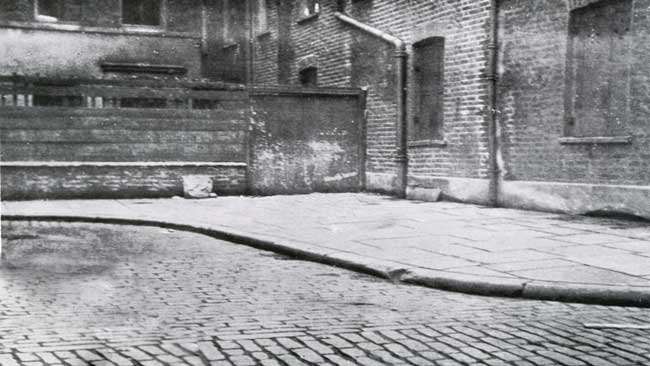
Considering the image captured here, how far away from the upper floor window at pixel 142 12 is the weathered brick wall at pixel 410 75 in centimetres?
461

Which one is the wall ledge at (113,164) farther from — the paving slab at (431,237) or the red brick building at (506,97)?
the red brick building at (506,97)

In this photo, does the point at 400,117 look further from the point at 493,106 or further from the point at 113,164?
the point at 113,164

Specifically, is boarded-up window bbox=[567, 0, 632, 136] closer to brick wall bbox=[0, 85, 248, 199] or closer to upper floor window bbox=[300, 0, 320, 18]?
brick wall bbox=[0, 85, 248, 199]

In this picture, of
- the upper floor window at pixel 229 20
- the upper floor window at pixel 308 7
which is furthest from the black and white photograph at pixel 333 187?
the upper floor window at pixel 229 20

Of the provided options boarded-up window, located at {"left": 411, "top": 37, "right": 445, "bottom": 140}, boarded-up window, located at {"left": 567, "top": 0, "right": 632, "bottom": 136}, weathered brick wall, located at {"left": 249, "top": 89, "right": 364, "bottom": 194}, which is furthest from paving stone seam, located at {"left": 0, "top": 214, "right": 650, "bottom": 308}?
weathered brick wall, located at {"left": 249, "top": 89, "right": 364, "bottom": 194}

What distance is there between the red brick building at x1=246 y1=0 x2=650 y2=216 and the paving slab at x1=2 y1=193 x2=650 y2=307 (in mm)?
578

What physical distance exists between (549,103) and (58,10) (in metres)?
14.4

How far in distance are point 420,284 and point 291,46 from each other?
14.4m

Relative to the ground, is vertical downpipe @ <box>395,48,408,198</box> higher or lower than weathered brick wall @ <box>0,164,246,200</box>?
higher

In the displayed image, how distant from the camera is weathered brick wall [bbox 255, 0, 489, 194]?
13.2m

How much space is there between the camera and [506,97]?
1263 centimetres

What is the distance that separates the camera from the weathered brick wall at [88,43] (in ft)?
66.4

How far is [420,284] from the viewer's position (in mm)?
6664

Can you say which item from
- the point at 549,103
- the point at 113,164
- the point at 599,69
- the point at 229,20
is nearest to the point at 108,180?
the point at 113,164
